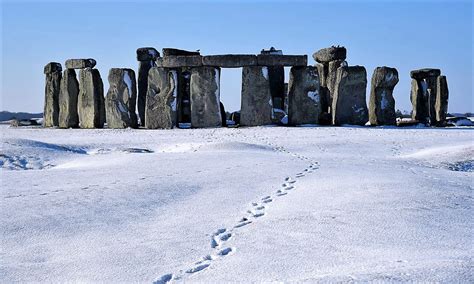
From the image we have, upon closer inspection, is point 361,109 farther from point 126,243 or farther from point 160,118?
point 126,243

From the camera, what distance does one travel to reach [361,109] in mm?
16109

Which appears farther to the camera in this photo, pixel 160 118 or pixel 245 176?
pixel 160 118

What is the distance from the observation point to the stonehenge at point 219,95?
52.3 feet

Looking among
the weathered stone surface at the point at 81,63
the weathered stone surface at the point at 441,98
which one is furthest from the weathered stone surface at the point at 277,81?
the weathered stone surface at the point at 441,98

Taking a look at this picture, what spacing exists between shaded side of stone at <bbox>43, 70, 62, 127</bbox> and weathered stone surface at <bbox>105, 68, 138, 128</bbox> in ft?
7.70

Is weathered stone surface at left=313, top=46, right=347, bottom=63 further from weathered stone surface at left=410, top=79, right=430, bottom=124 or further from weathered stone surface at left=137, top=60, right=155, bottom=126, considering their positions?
weathered stone surface at left=137, top=60, right=155, bottom=126

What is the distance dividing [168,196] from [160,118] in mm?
11102

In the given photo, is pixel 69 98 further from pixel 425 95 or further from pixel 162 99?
pixel 425 95

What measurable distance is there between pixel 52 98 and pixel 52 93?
0.15 m

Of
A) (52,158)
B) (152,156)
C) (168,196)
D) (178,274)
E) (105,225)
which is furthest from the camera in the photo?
(52,158)

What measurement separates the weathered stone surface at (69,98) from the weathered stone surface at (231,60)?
4.35 m

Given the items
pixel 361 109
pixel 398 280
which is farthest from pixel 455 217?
pixel 361 109

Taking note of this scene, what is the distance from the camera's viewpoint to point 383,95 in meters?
16.4

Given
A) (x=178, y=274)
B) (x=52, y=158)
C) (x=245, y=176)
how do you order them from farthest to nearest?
1. (x=52, y=158)
2. (x=245, y=176)
3. (x=178, y=274)
